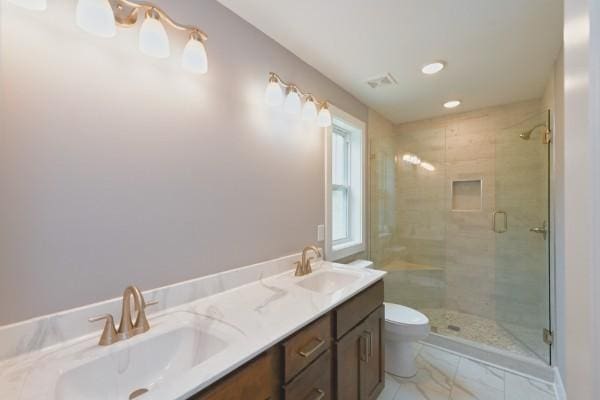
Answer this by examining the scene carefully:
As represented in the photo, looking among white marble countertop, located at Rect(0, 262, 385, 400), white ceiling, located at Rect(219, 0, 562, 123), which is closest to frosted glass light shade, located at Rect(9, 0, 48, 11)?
white ceiling, located at Rect(219, 0, 562, 123)

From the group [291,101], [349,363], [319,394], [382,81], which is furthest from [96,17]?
[382,81]

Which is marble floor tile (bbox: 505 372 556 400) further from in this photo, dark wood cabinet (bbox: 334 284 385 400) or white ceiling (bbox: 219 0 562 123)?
white ceiling (bbox: 219 0 562 123)

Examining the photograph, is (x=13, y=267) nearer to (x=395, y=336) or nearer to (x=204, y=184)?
(x=204, y=184)

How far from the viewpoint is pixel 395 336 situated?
1910 mm

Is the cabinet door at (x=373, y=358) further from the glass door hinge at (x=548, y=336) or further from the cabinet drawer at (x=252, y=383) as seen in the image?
the glass door hinge at (x=548, y=336)

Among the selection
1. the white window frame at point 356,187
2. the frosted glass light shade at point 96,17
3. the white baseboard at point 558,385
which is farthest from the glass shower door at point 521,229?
the frosted glass light shade at point 96,17

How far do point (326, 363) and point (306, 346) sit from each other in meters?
0.22

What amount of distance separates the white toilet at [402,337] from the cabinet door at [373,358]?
0.27 metres

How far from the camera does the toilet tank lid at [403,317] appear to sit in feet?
6.23

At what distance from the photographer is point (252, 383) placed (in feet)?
2.63

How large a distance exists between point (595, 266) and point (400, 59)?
5.95 ft

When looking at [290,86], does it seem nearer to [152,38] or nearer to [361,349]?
[152,38]

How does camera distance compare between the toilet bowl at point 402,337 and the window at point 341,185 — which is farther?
the window at point 341,185

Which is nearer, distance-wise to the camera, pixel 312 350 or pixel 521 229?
pixel 312 350
